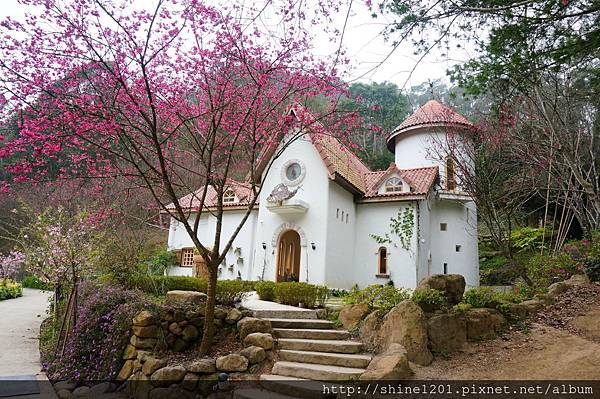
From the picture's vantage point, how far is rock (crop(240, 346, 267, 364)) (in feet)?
23.0

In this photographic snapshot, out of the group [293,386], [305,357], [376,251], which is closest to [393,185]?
[376,251]

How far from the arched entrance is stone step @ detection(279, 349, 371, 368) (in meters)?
8.99

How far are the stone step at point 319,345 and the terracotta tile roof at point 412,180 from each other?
1005 cm

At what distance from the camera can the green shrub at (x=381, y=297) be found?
7.94 meters

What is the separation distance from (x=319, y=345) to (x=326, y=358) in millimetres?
475

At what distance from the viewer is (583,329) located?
7.27m

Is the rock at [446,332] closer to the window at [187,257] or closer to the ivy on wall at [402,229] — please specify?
the ivy on wall at [402,229]

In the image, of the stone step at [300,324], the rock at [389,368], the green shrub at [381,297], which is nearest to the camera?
the rock at [389,368]

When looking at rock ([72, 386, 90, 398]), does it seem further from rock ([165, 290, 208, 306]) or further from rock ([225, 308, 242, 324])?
rock ([225, 308, 242, 324])

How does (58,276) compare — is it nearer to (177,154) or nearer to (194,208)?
(177,154)

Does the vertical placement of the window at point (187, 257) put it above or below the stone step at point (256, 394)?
above

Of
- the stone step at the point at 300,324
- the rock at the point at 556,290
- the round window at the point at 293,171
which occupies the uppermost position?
the round window at the point at 293,171

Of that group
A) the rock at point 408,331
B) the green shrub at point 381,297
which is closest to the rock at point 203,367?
the rock at point 408,331

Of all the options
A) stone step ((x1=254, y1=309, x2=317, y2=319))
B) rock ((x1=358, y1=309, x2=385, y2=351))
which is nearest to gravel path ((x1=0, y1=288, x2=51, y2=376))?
stone step ((x1=254, y1=309, x2=317, y2=319))
